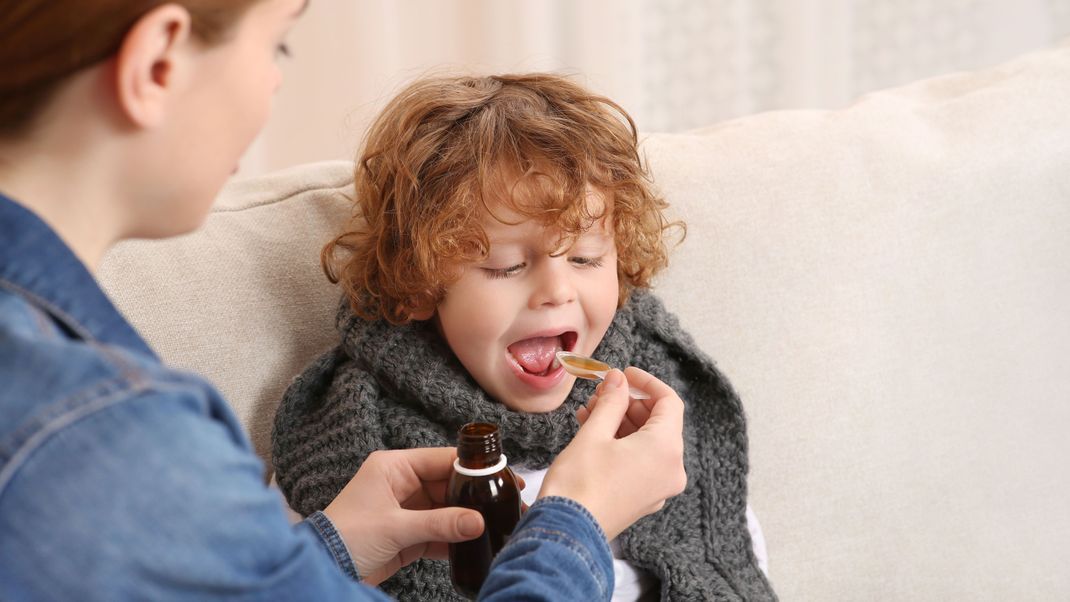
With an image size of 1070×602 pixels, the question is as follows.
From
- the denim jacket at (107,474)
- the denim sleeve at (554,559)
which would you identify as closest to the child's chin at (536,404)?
the denim sleeve at (554,559)

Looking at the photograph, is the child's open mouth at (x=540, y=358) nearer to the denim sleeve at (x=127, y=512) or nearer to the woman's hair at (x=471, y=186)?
the woman's hair at (x=471, y=186)

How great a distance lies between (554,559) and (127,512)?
0.32m

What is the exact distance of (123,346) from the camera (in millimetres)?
647

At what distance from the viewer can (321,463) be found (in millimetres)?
1148

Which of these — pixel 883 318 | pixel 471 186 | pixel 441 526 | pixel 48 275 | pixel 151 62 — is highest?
pixel 151 62

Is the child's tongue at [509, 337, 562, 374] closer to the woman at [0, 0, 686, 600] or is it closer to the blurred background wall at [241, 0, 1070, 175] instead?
the woman at [0, 0, 686, 600]

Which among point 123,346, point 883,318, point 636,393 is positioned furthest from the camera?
point 883,318

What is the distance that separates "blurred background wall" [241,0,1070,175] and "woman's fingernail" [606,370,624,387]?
1404 mm

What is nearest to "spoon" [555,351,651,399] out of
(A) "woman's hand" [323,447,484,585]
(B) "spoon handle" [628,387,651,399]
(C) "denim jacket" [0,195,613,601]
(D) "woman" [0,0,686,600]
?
(B) "spoon handle" [628,387,651,399]

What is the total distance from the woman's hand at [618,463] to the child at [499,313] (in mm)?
201

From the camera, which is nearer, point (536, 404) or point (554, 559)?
point (554, 559)

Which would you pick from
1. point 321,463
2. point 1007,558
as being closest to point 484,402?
point 321,463

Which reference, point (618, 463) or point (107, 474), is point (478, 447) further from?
point (107, 474)

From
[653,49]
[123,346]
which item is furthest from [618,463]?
[653,49]
